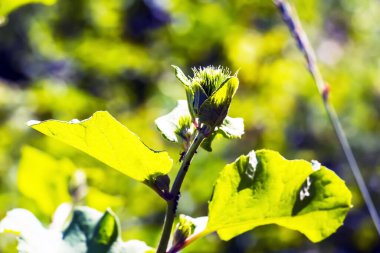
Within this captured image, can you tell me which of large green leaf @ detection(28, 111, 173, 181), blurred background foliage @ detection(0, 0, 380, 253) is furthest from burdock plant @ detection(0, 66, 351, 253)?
blurred background foliage @ detection(0, 0, 380, 253)

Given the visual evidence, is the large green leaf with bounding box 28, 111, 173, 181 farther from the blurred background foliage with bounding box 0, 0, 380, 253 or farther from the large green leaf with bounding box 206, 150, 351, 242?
the blurred background foliage with bounding box 0, 0, 380, 253

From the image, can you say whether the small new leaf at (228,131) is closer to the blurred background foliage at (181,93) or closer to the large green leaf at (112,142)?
the large green leaf at (112,142)

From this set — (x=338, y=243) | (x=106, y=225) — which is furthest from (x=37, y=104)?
(x=106, y=225)

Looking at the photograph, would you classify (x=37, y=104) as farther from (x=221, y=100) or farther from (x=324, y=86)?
(x=221, y=100)

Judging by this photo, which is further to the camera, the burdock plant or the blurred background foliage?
the blurred background foliage

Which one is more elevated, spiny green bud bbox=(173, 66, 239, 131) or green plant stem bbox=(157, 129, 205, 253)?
spiny green bud bbox=(173, 66, 239, 131)

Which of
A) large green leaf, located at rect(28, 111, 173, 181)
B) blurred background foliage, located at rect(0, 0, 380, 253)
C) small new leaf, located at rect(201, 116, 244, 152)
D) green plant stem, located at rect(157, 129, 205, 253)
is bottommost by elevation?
green plant stem, located at rect(157, 129, 205, 253)

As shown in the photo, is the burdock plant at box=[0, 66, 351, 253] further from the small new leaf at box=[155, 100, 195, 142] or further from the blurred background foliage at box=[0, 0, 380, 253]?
the blurred background foliage at box=[0, 0, 380, 253]
